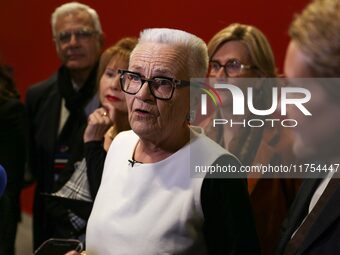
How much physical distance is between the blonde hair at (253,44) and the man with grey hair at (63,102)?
72 cm

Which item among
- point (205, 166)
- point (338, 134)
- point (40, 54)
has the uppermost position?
point (338, 134)

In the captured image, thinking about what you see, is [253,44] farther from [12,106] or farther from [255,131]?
[12,106]

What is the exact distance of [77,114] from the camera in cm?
254

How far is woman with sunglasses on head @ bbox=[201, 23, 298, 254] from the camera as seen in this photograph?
167 centimetres

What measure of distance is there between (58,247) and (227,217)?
1.55ft

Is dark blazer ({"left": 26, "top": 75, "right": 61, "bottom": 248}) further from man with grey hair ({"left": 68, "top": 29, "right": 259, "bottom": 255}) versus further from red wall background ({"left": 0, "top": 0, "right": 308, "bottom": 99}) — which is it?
man with grey hair ({"left": 68, "top": 29, "right": 259, "bottom": 255})

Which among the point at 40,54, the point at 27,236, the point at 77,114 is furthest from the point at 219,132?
the point at 27,236

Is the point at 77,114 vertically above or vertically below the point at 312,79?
below

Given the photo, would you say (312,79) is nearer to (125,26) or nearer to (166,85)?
(166,85)

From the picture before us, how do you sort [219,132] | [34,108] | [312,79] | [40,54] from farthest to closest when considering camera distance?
1. [40,54]
2. [34,108]
3. [219,132]
4. [312,79]

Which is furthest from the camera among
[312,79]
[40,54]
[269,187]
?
[40,54]

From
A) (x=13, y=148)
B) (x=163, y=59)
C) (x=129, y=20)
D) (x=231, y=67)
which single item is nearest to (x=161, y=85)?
(x=163, y=59)

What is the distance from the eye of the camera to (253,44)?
197 cm

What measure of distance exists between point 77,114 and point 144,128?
1.15m
